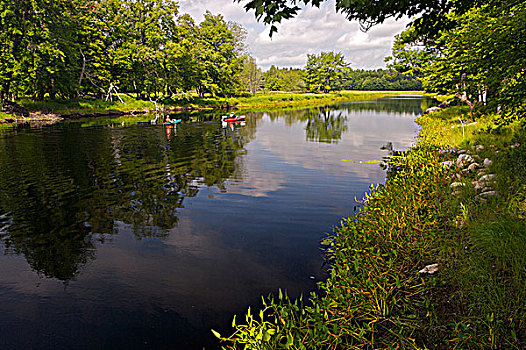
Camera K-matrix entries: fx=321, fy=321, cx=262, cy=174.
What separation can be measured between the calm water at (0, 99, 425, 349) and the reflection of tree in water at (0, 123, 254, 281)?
0.21 feet

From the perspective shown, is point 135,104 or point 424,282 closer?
point 424,282

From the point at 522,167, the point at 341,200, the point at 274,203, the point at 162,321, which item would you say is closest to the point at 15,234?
the point at 162,321

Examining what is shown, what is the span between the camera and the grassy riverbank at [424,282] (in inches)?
A: 174

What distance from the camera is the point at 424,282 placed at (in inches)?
222

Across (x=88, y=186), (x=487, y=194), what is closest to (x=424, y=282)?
(x=487, y=194)

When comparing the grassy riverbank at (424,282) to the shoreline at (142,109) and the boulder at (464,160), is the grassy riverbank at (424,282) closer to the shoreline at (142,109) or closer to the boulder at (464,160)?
the boulder at (464,160)

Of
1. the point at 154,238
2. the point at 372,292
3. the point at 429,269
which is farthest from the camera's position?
the point at 154,238

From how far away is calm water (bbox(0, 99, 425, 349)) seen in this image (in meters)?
6.36

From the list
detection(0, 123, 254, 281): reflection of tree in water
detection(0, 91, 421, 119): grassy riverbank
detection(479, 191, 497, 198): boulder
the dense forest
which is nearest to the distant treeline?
detection(0, 91, 421, 119): grassy riverbank

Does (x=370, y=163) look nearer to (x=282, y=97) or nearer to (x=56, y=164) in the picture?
(x=56, y=164)

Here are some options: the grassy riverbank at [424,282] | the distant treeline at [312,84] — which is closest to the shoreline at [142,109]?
the distant treeline at [312,84]

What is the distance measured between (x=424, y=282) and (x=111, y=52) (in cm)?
6162

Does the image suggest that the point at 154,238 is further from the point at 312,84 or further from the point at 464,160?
the point at 312,84

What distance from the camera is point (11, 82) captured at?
130 feet
